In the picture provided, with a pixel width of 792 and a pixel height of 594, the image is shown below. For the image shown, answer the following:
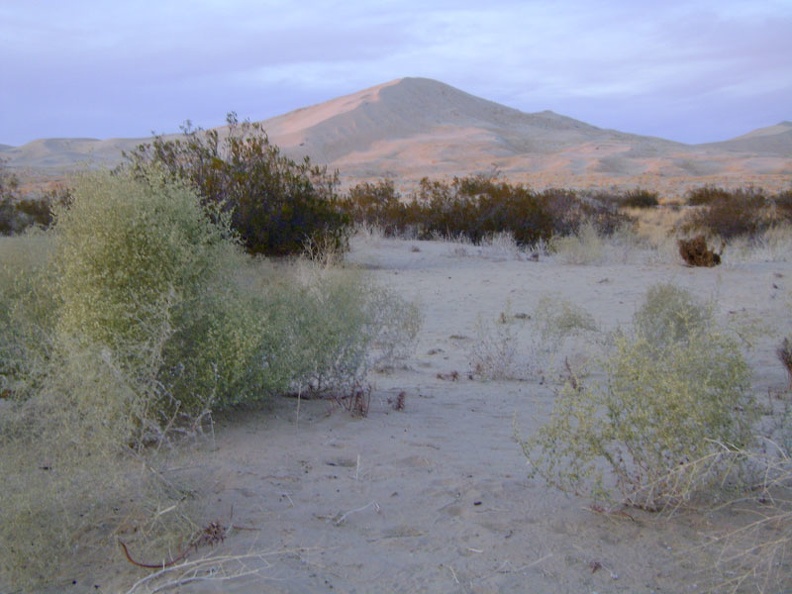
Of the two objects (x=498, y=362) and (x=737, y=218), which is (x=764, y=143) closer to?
(x=737, y=218)

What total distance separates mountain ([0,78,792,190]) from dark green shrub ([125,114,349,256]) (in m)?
33.4

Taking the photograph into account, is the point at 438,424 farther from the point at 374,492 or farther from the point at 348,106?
the point at 348,106

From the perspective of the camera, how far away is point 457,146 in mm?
69250

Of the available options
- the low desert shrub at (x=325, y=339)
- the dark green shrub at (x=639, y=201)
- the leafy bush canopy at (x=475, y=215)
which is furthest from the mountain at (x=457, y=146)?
the low desert shrub at (x=325, y=339)

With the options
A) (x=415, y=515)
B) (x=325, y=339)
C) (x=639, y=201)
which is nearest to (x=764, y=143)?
(x=639, y=201)

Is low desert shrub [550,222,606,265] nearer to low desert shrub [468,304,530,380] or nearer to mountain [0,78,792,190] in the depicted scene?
low desert shrub [468,304,530,380]

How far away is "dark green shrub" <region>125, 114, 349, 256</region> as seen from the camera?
523 inches

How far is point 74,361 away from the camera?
12.1 feet

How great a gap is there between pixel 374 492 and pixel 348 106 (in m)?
83.4

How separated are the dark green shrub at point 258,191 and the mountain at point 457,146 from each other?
33.4m

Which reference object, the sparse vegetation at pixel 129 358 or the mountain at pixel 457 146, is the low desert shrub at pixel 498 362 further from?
the mountain at pixel 457 146

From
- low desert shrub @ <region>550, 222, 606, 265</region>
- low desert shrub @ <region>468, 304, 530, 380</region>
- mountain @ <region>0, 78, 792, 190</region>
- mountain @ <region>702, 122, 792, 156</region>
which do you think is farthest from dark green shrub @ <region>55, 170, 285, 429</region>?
mountain @ <region>702, 122, 792, 156</region>

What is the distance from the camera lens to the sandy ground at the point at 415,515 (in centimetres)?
311

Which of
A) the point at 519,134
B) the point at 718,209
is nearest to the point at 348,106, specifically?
the point at 519,134
